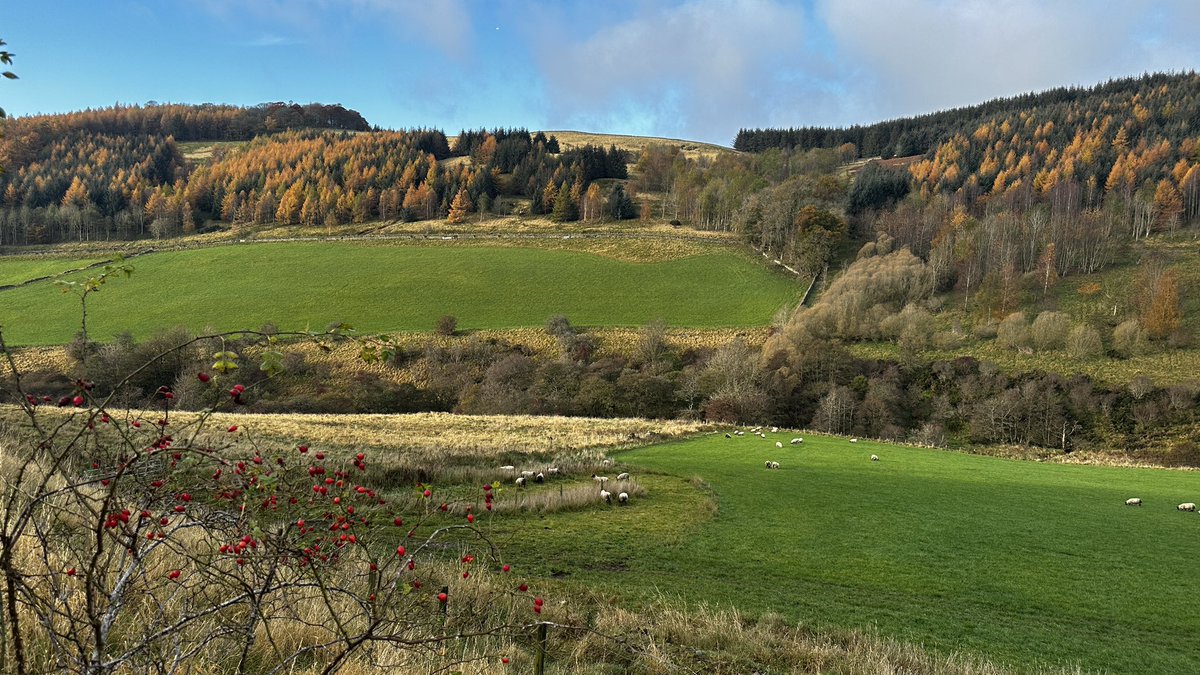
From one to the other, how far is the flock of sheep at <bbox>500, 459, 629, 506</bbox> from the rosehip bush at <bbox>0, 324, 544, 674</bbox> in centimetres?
832

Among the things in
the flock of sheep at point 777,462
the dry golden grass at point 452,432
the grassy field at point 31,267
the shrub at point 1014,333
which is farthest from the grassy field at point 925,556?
the grassy field at point 31,267

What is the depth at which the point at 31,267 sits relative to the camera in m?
90.9

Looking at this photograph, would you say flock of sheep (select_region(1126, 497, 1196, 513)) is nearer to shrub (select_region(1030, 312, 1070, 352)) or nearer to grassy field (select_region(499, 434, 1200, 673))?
grassy field (select_region(499, 434, 1200, 673))

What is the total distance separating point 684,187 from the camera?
13062 cm

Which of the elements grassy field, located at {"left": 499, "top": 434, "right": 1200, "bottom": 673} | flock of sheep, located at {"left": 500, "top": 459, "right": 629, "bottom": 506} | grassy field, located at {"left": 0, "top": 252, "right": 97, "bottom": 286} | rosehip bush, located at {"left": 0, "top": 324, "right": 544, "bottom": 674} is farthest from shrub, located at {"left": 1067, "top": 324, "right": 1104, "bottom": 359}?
grassy field, located at {"left": 0, "top": 252, "right": 97, "bottom": 286}

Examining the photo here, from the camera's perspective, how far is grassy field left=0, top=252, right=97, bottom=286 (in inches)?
3302

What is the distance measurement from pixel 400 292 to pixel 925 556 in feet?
258

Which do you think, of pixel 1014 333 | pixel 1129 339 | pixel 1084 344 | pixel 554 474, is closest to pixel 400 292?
pixel 554 474

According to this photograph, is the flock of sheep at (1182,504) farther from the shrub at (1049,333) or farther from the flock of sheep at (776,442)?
the shrub at (1049,333)

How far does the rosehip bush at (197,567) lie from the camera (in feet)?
9.82

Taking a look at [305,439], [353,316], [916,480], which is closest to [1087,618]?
[916,480]

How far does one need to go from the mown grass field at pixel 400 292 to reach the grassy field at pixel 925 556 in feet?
180

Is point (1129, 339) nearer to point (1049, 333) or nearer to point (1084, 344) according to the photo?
point (1084, 344)

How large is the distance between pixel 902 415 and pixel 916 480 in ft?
123
